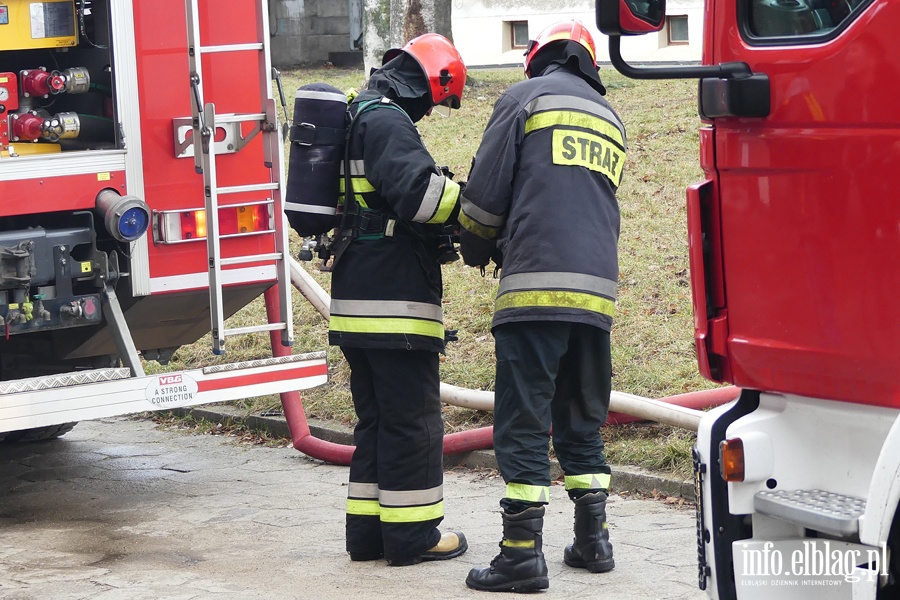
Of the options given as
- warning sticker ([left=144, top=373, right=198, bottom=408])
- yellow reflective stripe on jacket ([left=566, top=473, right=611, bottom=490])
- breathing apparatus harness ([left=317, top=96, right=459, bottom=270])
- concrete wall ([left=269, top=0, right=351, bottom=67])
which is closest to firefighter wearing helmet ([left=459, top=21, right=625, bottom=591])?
yellow reflective stripe on jacket ([left=566, top=473, right=611, bottom=490])

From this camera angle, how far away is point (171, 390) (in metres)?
5.47

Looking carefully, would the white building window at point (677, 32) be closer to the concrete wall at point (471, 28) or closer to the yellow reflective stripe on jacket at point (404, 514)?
the concrete wall at point (471, 28)

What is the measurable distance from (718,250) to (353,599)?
1963 mm

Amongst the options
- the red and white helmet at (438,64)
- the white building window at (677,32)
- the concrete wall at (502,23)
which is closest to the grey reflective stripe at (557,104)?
the red and white helmet at (438,64)

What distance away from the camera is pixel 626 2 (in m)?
3.16

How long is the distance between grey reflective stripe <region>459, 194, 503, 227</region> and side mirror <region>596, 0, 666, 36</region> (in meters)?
1.41

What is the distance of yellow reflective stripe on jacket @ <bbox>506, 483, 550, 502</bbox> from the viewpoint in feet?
14.7

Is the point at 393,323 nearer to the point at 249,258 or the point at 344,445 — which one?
the point at 249,258

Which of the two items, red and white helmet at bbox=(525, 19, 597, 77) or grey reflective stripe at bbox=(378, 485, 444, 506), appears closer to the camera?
red and white helmet at bbox=(525, 19, 597, 77)

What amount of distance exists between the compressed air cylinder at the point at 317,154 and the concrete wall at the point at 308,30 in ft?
47.9

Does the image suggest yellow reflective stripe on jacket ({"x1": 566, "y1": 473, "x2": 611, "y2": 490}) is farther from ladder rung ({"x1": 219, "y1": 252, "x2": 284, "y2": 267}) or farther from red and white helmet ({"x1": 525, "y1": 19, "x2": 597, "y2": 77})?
ladder rung ({"x1": 219, "y1": 252, "x2": 284, "y2": 267})

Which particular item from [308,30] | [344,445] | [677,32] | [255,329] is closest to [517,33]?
[677,32]

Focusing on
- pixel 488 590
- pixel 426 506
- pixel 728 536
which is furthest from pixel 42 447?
pixel 728 536

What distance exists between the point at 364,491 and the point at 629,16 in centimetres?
251
